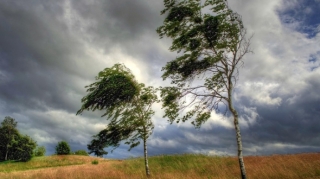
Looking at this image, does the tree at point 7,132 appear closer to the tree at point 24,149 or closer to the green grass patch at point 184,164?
the tree at point 24,149

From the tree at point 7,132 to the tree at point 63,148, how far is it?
45.2 ft

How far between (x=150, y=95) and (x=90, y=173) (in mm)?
8142

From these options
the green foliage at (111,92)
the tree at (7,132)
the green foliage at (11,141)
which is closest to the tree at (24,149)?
the green foliage at (11,141)

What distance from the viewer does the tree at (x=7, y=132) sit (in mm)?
53656

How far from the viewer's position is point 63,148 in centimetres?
4812

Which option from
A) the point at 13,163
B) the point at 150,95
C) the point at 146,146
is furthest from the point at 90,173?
the point at 13,163

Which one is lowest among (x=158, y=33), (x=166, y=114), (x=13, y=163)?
(x=13, y=163)

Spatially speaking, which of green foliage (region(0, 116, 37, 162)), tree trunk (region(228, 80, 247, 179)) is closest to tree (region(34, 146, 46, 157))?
green foliage (region(0, 116, 37, 162))

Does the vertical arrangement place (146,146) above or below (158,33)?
below

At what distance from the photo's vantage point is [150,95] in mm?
18547

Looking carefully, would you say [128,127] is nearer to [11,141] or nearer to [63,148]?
[63,148]

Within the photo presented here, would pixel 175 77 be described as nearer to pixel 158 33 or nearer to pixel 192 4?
pixel 158 33

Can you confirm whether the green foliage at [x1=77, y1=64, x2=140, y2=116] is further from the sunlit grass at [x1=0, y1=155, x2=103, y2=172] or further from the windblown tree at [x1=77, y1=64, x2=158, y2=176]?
the sunlit grass at [x1=0, y1=155, x2=103, y2=172]

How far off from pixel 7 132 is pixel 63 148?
1825 centimetres
